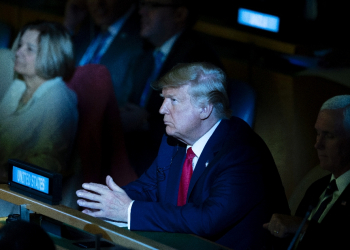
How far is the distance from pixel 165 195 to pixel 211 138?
1.20 feet

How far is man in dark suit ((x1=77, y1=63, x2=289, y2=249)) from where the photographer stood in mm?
1972

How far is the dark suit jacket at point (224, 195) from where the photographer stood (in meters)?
1.96

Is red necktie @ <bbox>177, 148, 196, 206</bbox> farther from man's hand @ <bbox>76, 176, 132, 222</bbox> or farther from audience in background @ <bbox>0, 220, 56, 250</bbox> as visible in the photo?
audience in background @ <bbox>0, 220, 56, 250</bbox>

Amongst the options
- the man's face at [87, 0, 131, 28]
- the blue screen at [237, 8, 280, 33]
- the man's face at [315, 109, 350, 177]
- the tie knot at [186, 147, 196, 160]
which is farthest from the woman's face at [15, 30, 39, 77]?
the man's face at [315, 109, 350, 177]

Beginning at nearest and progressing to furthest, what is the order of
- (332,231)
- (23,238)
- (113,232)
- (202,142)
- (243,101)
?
(23,238) → (113,232) → (332,231) → (202,142) → (243,101)

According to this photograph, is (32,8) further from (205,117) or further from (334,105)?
(334,105)

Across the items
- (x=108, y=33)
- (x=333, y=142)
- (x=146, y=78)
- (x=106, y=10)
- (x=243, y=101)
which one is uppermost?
(x=106, y=10)

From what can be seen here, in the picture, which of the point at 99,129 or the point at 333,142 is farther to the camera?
the point at 99,129

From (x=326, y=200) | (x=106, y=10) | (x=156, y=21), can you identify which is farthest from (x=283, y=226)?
(x=106, y=10)

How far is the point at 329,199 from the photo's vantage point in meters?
2.04

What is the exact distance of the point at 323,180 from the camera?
2289mm

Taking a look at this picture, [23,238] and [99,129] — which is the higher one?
[99,129]

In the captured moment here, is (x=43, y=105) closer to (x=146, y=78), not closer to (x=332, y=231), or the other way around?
(x=146, y=78)

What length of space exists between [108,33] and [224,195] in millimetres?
2197
